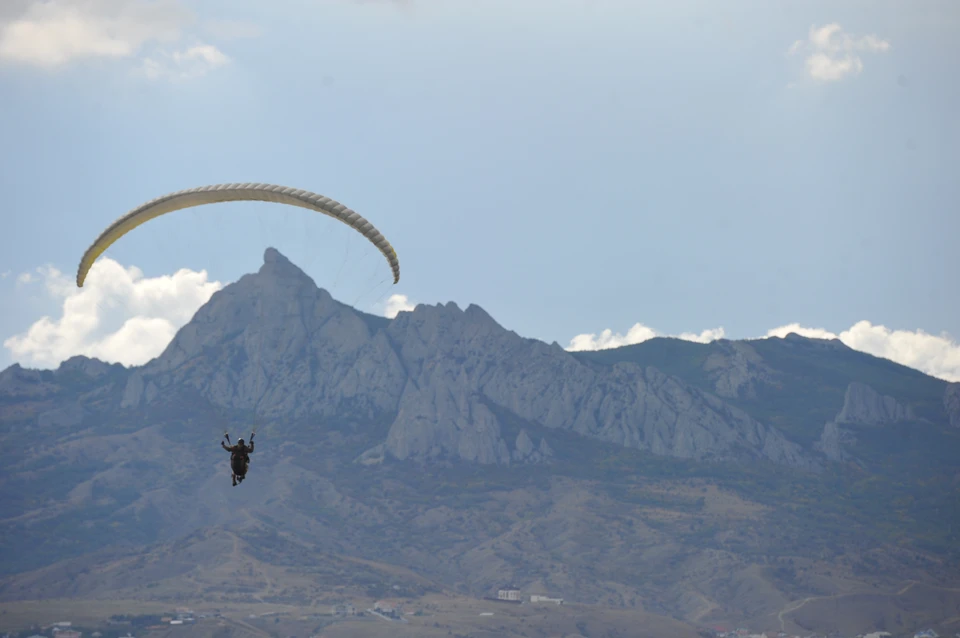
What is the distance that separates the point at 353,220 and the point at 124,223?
15.4m

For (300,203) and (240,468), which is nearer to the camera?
(240,468)

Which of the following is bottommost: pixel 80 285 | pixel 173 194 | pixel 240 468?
pixel 240 468

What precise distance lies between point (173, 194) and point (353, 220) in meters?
12.0

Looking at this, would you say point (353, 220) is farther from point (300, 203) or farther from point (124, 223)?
point (124, 223)

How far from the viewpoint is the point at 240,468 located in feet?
271

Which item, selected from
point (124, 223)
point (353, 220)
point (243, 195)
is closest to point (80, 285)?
point (124, 223)

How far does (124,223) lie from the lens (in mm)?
88625

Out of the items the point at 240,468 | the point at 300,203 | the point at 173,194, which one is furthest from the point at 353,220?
the point at 240,468

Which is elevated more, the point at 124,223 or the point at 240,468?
the point at 124,223

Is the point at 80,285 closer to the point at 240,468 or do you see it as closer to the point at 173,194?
the point at 173,194

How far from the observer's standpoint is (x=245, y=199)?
288ft

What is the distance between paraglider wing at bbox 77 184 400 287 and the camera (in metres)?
87.6

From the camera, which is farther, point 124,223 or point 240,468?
point 124,223

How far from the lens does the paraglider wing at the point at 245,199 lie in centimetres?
8762
